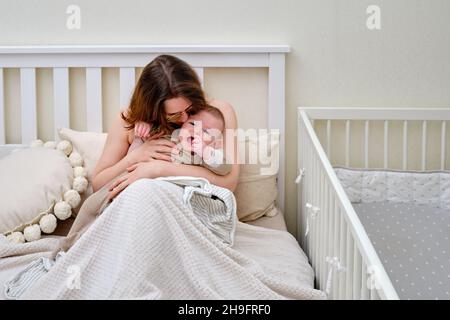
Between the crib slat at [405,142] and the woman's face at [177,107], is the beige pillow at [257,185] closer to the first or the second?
the woman's face at [177,107]

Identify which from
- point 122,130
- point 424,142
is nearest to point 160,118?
point 122,130

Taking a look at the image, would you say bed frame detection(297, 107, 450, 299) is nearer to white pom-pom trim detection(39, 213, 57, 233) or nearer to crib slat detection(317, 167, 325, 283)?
crib slat detection(317, 167, 325, 283)

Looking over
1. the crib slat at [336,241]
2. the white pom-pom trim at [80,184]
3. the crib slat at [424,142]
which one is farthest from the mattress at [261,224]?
the crib slat at [424,142]

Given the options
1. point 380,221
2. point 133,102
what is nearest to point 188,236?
point 133,102

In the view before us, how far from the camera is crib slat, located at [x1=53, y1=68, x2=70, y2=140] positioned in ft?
6.44

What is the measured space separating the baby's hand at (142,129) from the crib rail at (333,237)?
474 millimetres

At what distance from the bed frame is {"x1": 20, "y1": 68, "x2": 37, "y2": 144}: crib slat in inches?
36.6

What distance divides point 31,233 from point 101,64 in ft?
2.10

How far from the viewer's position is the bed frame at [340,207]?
3.34ft

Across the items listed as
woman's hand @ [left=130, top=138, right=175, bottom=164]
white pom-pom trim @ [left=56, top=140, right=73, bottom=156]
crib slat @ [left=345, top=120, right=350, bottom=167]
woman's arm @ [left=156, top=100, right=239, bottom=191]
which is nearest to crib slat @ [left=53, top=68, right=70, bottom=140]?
white pom-pom trim @ [left=56, top=140, right=73, bottom=156]

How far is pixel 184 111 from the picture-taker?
163 cm
